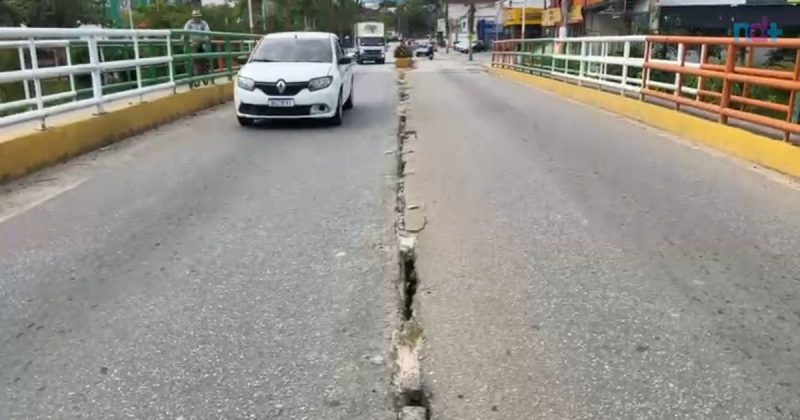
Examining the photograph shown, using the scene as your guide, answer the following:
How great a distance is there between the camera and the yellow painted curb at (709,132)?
26.9ft

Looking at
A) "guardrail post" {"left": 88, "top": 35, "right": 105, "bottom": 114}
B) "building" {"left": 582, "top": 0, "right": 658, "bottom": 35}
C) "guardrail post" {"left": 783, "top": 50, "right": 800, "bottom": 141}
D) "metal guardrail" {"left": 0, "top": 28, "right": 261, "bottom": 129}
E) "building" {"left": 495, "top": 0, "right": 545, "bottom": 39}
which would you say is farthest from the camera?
"building" {"left": 495, "top": 0, "right": 545, "bottom": 39}

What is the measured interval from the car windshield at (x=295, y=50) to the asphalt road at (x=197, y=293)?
16.1 ft

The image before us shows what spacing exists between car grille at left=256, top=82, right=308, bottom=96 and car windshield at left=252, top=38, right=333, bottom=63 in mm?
1146

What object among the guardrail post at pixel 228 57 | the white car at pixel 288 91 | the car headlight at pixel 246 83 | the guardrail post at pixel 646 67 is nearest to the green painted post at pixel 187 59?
the white car at pixel 288 91

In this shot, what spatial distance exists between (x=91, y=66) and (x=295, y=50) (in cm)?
410

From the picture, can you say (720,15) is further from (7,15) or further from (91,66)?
(7,15)

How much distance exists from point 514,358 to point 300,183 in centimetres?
452

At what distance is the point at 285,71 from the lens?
12.1 meters

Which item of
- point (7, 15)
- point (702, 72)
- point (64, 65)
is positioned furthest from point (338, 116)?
point (7, 15)

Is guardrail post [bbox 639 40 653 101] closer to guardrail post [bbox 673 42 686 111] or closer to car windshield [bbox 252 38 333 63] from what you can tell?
guardrail post [bbox 673 42 686 111]

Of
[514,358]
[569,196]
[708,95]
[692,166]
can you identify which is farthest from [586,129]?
[514,358]

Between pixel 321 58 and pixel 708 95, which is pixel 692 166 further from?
pixel 321 58

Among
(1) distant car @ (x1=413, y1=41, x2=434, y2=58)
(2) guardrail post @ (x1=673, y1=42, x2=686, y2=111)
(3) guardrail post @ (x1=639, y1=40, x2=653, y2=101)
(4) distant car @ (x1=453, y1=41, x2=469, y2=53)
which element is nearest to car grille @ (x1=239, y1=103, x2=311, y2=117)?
(2) guardrail post @ (x1=673, y1=42, x2=686, y2=111)

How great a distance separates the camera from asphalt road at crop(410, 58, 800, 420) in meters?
3.31
